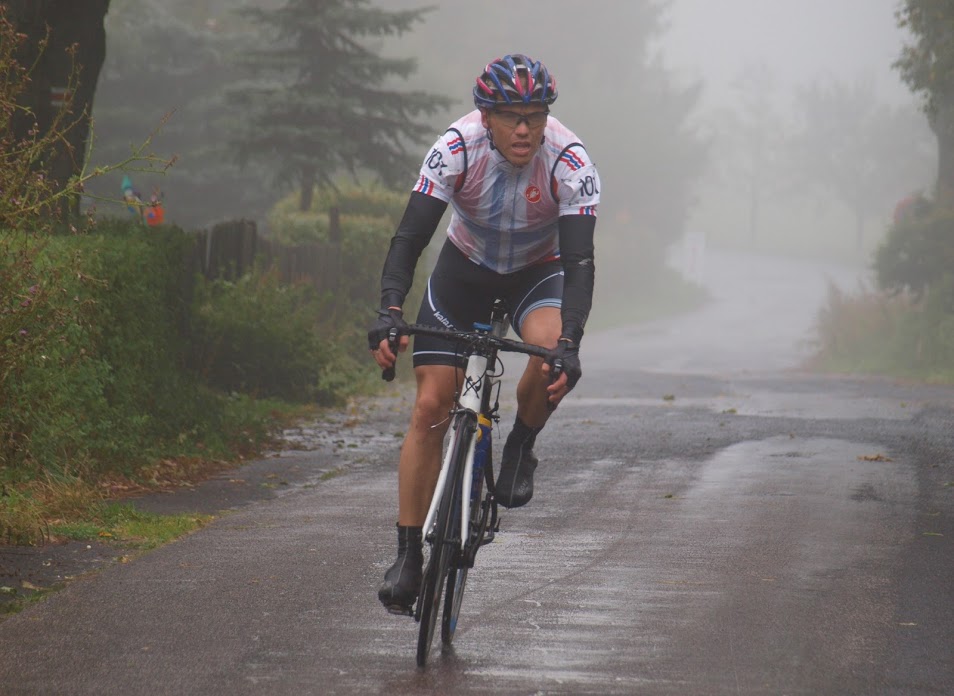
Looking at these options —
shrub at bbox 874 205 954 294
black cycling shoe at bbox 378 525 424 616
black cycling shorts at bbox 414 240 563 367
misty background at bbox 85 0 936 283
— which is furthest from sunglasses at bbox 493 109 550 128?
shrub at bbox 874 205 954 294

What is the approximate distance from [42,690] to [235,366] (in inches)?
Answer: 396

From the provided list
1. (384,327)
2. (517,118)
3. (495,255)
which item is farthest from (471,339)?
(517,118)

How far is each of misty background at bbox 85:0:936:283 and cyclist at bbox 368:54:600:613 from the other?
2362 millimetres

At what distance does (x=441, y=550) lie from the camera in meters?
5.15

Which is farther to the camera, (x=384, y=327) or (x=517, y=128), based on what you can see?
(x=517, y=128)

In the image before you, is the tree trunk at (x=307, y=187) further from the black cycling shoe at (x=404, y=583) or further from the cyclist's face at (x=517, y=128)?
the black cycling shoe at (x=404, y=583)

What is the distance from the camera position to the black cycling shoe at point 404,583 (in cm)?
532

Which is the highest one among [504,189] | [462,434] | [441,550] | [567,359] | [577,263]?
[504,189]

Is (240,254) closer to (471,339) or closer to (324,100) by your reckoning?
(324,100)

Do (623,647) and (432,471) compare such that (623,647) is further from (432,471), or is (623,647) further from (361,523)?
(361,523)

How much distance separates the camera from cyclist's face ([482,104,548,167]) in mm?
5594

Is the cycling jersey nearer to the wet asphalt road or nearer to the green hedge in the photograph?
the wet asphalt road

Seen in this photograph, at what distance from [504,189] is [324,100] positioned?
2093cm

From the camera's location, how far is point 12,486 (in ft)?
26.1
